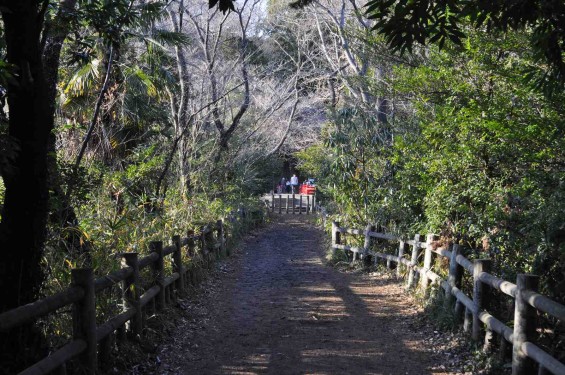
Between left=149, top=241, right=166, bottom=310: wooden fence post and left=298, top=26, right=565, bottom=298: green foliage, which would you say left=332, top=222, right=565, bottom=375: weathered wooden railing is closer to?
left=298, top=26, right=565, bottom=298: green foliage

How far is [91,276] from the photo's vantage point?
5141mm

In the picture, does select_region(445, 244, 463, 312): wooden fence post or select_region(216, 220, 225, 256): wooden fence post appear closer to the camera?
select_region(445, 244, 463, 312): wooden fence post

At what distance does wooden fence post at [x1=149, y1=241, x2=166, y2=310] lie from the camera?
801cm

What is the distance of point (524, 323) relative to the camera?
5184 mm

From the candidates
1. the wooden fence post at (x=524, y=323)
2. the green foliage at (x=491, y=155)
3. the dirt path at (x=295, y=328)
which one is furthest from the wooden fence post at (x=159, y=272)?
the wooden fence post at (x=524, y=323)

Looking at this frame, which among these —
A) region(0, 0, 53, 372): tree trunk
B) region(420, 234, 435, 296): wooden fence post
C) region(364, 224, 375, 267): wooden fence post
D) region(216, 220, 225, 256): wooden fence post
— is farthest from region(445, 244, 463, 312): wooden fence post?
region(216, 220, 225, 256): wooden fence post

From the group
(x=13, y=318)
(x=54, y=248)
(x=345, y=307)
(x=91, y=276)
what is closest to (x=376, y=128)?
(x=345, y=307)

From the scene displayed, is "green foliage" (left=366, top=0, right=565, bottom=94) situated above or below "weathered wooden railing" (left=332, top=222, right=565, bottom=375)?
above

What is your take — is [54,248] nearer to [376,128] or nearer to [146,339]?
[146,339]

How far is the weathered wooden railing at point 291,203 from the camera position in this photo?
36.3 meters

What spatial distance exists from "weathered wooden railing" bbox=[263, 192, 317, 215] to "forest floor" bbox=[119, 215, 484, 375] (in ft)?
74.5

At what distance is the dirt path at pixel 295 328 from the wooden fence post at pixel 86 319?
1.11 metres

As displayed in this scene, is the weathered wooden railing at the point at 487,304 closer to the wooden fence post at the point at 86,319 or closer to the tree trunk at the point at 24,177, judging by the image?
the wooden fence post at the point at 86,319

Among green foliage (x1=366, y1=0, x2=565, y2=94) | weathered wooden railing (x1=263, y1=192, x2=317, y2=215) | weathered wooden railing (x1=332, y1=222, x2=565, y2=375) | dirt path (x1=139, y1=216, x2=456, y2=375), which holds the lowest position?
Answer: dirt path (x1=139, y1=216, x2=456, y2=375)
